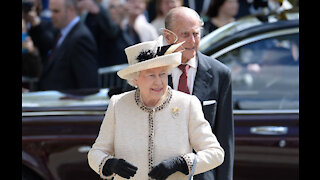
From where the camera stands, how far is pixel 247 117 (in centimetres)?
600

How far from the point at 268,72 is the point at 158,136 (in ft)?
8.64

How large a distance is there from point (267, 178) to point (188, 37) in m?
1.97

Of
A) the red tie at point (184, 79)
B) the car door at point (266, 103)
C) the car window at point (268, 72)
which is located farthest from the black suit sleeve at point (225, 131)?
the car window at point (268, 72)

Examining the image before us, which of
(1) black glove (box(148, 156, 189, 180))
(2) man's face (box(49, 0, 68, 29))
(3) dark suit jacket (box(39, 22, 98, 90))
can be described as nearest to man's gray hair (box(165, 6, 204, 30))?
(1) black glove (box(148, 156, 189, 180))

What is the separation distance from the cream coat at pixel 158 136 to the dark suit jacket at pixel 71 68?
3854 millimetres

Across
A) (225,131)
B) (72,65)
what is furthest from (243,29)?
(72,65)

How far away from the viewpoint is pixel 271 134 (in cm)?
591

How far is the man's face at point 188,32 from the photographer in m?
4.24

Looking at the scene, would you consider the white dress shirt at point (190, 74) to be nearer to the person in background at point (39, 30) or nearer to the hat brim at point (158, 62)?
the hat brim at point (158, 62)

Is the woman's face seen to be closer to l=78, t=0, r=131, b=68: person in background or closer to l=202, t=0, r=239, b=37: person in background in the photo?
l=202, t=0, r=239, b=37: person in background

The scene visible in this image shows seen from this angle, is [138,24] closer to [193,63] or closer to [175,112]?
[193,63]

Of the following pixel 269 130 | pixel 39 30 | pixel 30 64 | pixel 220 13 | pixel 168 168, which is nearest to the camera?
pixel 168 168

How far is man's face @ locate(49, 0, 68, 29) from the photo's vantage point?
8.48 meters

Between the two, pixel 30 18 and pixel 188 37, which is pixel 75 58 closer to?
pixel 30 18
